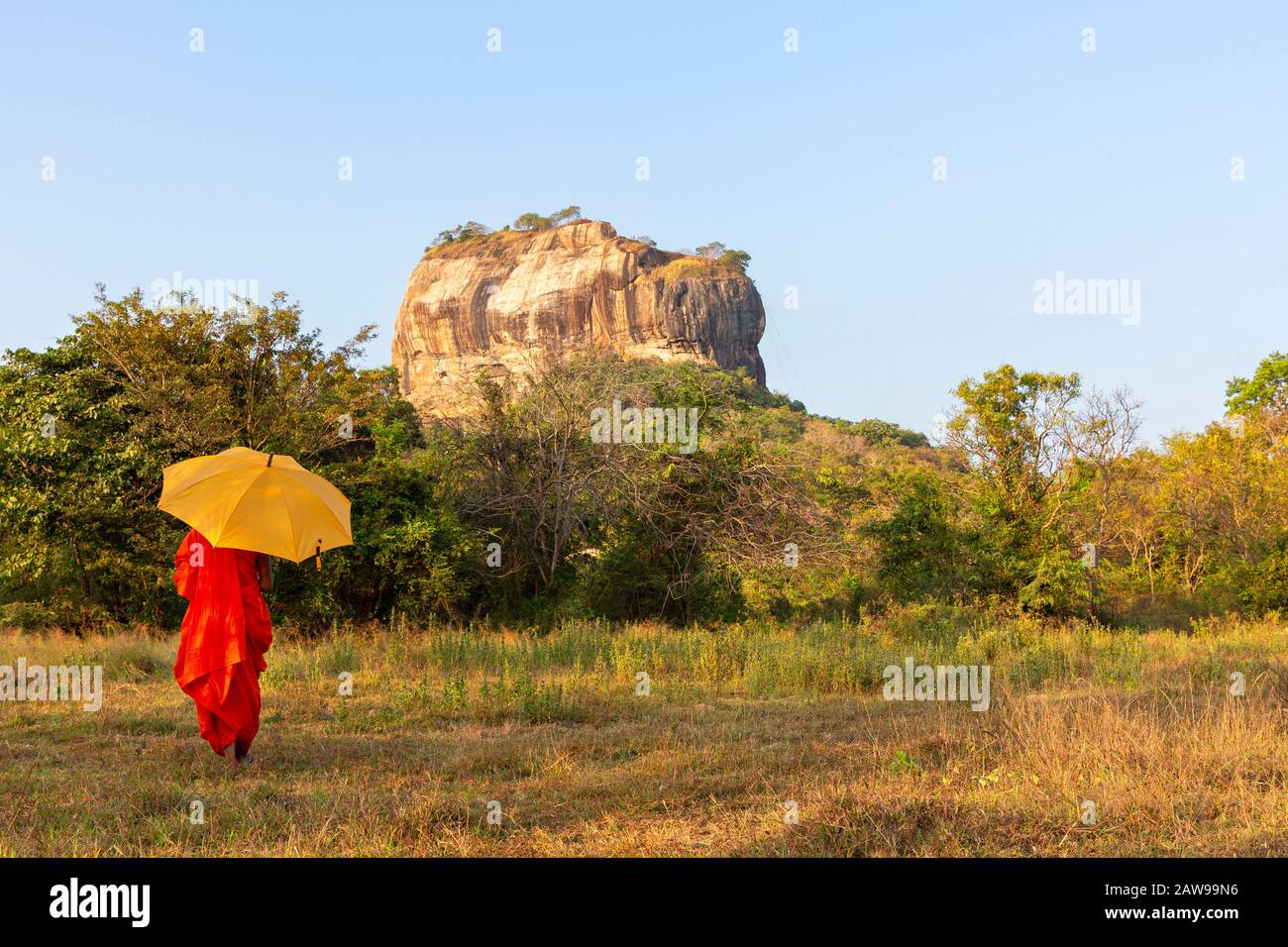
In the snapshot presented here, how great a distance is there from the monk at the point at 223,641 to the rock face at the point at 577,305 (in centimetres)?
7666

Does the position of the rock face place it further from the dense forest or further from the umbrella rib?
the umbrella rib

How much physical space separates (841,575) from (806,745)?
10.1 meters

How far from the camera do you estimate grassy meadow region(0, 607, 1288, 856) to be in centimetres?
463

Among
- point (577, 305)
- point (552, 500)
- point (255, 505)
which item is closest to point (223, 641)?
point (255, 505)

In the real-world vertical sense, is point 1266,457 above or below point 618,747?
above

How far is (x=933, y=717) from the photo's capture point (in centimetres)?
764

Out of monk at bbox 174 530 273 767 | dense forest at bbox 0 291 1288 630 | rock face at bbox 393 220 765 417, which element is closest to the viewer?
monk at bbox 174 530 273 767

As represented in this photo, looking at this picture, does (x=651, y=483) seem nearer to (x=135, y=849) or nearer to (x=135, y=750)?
(x=135, y=750)

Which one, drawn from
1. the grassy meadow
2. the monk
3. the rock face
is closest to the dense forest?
the grassy meadow

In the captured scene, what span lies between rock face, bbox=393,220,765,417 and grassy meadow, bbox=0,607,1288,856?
73486 mm

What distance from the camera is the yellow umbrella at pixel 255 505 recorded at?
6254 mm

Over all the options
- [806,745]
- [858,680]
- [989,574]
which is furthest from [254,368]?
[989,574]

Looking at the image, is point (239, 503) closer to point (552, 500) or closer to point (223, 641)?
point (223, 641)

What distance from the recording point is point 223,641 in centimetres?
650
